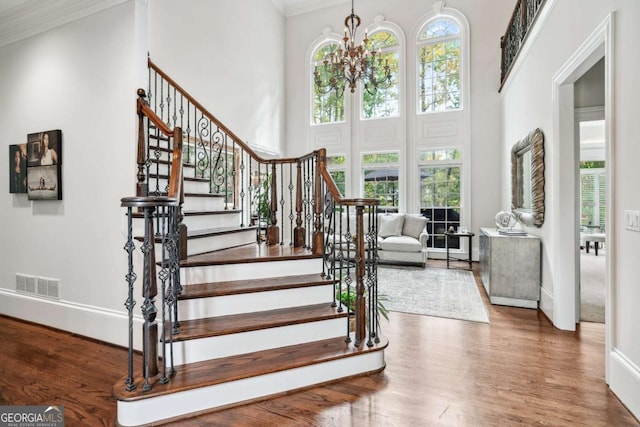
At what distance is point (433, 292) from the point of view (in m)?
4.54

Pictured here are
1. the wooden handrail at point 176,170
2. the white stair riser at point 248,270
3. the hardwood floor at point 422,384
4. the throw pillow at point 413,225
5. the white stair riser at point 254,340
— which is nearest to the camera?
the hardwood floor at point 422,384

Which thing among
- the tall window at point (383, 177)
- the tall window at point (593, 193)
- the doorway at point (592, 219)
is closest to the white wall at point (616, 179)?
the doorway at point (592, 219)

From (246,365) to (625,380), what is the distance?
7.44 feet

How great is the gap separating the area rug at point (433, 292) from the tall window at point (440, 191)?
1.41 metres

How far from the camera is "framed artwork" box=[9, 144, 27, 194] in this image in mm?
→ 3598

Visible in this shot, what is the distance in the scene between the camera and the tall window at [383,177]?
7648 mm

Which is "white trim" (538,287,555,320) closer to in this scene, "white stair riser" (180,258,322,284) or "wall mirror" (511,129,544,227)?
"wall mirror" (511,129,544,227)

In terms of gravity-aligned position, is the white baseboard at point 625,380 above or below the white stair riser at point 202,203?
below

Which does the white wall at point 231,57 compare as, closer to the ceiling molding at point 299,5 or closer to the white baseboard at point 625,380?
the ceiling molding at point 299,5

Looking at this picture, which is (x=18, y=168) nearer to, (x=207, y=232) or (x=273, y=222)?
(x=207, y=232)

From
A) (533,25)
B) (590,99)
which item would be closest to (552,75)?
(590,99)

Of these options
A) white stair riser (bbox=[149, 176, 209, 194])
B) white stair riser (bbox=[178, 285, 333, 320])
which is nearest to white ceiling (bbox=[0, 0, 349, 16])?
white stair riser (bbox=[149, 176, 209, 194])

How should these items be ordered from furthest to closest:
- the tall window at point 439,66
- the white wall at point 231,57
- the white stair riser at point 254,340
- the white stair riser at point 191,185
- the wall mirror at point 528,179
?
1. the tall window at point 439,66
2. the white wall at point 231,57
3. the wall mirror at point 528,179
4. the white stair riser at point 191,185
5. the white stair riser at point 254,340

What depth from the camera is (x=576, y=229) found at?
328 cm
